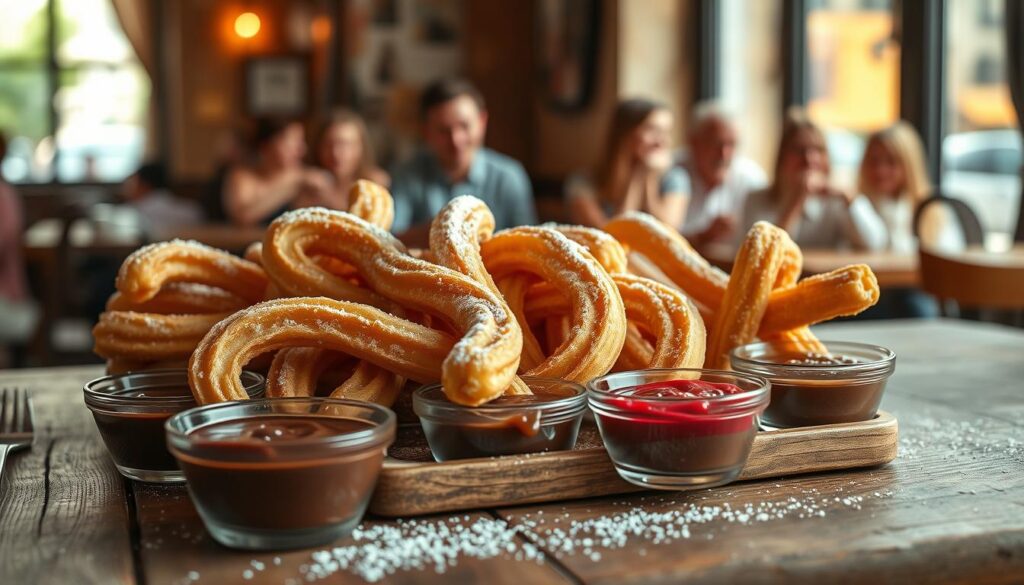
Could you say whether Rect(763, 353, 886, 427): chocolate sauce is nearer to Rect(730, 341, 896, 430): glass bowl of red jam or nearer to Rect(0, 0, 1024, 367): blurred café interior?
Rect(730, 341, 896, 430): glass bowl of red jam

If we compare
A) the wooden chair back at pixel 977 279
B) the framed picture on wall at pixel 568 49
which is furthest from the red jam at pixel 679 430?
the framed picture on wall at pixel 568 49

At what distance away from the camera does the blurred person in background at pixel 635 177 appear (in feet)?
16.6

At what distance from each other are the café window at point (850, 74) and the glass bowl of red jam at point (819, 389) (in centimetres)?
422

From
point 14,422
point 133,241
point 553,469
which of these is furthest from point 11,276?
point 553,469

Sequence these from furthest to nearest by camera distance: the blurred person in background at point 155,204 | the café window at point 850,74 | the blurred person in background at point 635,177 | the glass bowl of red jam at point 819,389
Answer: the blurred person in background at point 155,204, the café window at point 850,74, the blurred person in background at point 635,177, the glass bowl of red jam at point 819,389

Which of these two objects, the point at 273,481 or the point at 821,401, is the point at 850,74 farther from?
the point at 273,481

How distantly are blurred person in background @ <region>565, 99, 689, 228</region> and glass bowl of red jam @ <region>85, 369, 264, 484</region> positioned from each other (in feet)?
13.0

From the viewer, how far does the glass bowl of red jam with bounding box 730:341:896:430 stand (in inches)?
44.9

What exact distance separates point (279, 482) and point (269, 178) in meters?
5.54

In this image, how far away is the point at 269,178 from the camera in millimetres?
6195

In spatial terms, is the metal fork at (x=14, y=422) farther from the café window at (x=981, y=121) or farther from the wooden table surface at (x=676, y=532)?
the café window at (x=981, y=121)

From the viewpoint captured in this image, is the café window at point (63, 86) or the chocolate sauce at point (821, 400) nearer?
the chocolate sauce at point (821, 400)

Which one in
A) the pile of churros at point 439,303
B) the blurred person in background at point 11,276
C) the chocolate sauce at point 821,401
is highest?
the pile of churros at point 439,303

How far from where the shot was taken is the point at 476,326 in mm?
965
